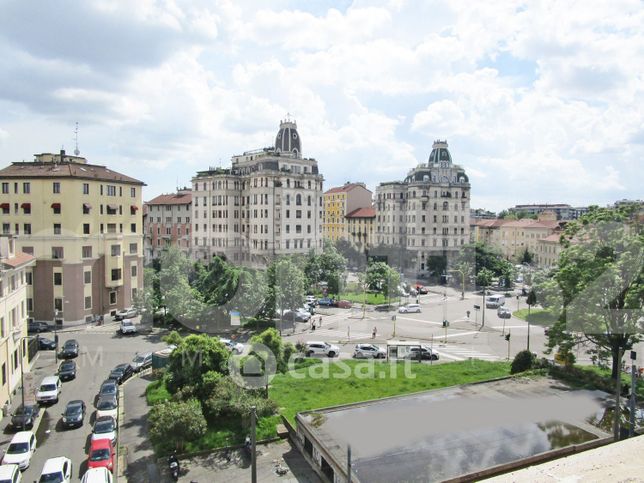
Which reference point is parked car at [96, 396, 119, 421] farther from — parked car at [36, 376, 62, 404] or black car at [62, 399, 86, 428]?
parked car at [36, 376, 62, 404]

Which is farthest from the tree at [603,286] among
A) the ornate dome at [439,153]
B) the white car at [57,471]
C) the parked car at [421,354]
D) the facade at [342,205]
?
the facade at [342,205]

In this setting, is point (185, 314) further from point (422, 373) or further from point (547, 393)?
point (547, 393)

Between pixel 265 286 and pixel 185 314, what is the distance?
→ 7497 mm

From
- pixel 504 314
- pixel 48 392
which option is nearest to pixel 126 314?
pixel 48 392

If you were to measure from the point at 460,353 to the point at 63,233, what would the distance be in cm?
3699

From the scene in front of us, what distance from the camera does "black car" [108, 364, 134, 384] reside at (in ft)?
105

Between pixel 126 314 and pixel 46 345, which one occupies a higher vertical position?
pixel 126 314

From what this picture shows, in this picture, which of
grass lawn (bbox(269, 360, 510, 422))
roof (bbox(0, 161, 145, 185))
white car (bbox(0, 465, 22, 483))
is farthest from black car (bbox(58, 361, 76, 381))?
roof (bbox(0, 161, 145, 185))

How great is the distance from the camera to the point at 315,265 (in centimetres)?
6731

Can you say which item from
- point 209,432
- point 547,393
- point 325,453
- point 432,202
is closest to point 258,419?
point 209,432

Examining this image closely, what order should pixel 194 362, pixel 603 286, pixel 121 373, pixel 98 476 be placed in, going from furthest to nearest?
1. pixel 121 373
2. pixel 603 286
3. pixel 194 362
4. pixel 98 476

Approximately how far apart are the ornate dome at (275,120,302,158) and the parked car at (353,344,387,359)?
150ft

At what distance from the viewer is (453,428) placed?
2091 cm

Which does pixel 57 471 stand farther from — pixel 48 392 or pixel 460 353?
pixel 460 353
